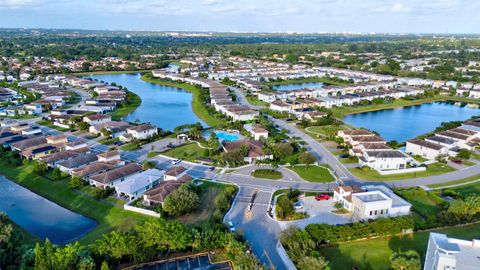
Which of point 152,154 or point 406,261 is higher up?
point 406,261

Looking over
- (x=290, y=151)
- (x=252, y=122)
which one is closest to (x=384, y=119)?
(x=252, y=122)

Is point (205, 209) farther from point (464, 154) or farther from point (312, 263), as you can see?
point (464, 154)

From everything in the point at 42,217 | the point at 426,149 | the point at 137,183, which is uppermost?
the point at 426,149

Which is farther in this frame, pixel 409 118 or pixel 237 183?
pixel 409 118

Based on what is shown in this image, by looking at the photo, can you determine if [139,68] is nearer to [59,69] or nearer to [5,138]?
[59,69]

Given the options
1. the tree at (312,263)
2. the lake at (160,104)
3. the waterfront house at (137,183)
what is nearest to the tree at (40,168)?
the waterfront house at (137,183)

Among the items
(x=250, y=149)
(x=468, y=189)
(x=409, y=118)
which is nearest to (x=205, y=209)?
(x=250, y=149)

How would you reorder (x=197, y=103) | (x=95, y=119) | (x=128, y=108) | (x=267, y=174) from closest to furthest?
(x=267, y=174) → (x=95, y=119) → (x=128, y=108) → (x=197, y=103)
